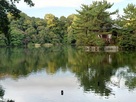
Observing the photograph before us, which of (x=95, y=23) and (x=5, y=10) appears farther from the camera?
(x=95, y=23)

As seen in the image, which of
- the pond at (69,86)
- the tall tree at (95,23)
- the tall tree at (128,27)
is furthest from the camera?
the tall tree at (95,23)

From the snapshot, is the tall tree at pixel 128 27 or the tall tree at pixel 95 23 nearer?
the tall tree at pixel 128 27

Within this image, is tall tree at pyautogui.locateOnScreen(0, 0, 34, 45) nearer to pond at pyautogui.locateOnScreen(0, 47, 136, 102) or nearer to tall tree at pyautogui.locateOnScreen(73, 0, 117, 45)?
pond at pyautogui.locateOnScreen(0, 47, 136, 102)

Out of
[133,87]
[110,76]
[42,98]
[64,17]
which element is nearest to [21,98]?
[42,98]

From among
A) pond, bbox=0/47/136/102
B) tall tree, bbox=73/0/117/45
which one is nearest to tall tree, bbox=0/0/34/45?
pond, bbox=0/47/136/102

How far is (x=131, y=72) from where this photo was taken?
25.8 meters

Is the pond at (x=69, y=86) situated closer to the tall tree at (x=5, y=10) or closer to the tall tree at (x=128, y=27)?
the tall tree at (x=5, y=10)

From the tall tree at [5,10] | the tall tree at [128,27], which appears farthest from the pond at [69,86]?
the tall tree at [128,27]

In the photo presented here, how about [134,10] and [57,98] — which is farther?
[134,10]

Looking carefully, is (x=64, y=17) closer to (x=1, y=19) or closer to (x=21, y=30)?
(x=21, y=30)

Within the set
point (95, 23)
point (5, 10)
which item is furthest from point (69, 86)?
point (95, 23)

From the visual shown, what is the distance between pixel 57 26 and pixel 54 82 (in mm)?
69220

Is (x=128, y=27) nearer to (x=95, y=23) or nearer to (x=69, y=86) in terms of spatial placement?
(x=95, y=23)

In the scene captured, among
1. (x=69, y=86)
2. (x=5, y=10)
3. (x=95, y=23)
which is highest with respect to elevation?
(x=95, y=23)
